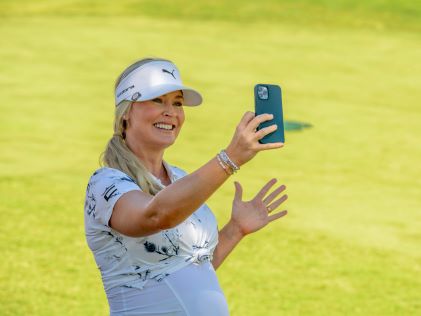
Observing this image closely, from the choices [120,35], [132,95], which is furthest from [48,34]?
[132,95]

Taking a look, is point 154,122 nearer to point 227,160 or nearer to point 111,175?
point 111,175

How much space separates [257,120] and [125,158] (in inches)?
33.5

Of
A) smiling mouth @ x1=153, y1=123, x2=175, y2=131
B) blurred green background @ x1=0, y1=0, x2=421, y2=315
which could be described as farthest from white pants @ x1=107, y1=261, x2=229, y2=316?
blurred green background @ x1=0, y1=0, x2=421, y2=315

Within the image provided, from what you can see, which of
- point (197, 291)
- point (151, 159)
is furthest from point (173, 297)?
point (151, 159)

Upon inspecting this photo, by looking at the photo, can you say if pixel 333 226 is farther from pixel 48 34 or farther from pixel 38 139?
pixel 48 34

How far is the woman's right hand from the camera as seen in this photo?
11.5ft

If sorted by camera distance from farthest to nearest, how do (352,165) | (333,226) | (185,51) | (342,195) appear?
(185,51) < (352,165) < (342,195) < (333,226)

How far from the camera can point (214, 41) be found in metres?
22.5

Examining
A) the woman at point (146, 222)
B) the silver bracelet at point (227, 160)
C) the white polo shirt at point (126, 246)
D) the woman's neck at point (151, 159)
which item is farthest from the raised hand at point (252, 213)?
the silver bracelet at point (227, 160)

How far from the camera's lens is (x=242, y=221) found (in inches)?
192

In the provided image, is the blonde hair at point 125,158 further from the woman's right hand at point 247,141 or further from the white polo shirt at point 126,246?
the woman's right hand at point 247,141

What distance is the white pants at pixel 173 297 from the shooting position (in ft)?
13.3

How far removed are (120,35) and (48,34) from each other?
1.61 m

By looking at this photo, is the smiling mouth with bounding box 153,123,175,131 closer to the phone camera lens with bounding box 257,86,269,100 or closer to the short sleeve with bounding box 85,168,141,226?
the short sleeve with bounding box 85,168,141,226
